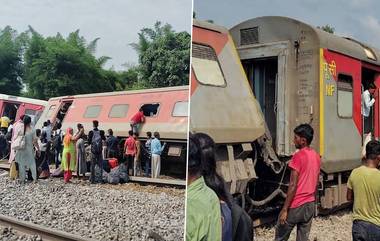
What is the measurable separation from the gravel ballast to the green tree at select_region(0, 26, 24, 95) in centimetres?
59

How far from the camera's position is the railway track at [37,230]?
2.55 m

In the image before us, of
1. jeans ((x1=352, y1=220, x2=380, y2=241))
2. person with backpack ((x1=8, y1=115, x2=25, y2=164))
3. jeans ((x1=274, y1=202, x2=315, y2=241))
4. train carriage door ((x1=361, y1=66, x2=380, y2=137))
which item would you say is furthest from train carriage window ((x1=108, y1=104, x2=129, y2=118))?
train carriage door ((x1=361, y1=66, x2=380, y2=137))

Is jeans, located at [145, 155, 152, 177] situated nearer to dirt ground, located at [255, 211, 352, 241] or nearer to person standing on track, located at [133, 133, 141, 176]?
person standing on track, located at [133, 133, 141, 176]

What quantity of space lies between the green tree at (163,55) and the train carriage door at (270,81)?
79 cm

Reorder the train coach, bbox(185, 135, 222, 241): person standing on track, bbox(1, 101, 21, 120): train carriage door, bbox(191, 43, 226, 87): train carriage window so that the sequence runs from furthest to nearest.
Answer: bbox(1, 101, 21, 120): train carriage door → the train coach → bbox(191, 43, 226, 87): train carriage window → bbox(185, 135, 222, 241): person standing on track

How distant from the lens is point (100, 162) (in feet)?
7.75

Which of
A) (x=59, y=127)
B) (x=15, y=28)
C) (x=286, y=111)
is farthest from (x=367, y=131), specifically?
(x=15, y=28)

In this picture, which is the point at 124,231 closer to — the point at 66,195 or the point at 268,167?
the point at 66,195

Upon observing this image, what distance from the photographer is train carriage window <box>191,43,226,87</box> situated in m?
2.01

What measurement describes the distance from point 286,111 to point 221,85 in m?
1.02

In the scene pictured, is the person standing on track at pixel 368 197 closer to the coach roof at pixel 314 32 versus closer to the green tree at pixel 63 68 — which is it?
the coach roof at pixel 314 32

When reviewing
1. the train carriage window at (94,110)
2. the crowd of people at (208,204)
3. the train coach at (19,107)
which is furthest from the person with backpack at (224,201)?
the train coach at (19,107)

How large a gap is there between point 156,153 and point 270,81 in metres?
1.02

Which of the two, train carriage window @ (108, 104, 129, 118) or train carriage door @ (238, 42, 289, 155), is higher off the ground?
train carriage door @ (238, 42, 289, 155)
